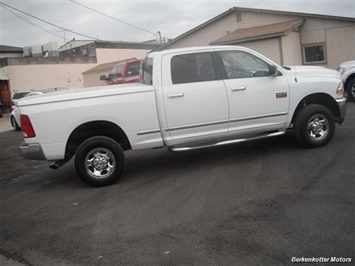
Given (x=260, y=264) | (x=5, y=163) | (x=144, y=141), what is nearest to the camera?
(x=260, y=264)

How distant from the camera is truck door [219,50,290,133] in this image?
6277 millimetres

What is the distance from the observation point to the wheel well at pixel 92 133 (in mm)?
5914

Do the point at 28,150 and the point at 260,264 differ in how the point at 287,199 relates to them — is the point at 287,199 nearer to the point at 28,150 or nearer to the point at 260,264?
the point at 260,264

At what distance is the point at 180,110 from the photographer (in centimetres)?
602

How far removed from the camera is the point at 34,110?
5.61 metres

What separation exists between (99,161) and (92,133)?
48 cm

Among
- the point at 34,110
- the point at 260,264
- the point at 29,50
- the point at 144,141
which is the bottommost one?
the point at 260,264

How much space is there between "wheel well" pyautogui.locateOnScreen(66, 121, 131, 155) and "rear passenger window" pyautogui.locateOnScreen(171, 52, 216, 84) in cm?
120

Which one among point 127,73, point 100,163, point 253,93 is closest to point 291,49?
point 127,73

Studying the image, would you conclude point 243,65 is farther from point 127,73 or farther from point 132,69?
point 132,69

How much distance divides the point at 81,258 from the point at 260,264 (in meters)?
1.68

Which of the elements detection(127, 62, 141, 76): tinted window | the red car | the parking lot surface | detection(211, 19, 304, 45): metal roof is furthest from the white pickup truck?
detection(211, 19, 304, 45): metal roof

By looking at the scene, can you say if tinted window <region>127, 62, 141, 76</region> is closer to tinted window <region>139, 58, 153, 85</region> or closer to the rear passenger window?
tinted window <region>139, 58, 153, 85</region>

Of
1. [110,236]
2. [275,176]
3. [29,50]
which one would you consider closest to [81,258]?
[110,236]
